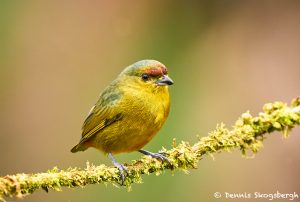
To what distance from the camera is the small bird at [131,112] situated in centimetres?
488

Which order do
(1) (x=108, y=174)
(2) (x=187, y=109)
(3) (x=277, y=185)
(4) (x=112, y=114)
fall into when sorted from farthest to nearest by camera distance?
(2) (x=187, y=109)
(3) (x=277, y=185)
(4) (x=112, y=114)
(1) (x=108, y=174)

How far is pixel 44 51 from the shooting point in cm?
925

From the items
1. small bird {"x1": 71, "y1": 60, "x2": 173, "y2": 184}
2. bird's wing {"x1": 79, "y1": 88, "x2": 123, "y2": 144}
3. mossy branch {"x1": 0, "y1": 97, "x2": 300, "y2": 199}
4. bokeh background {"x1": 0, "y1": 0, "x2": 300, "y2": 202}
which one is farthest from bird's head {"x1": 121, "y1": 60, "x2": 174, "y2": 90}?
bokeh background {"x1": 0, "y1": 0, "x2": 300, "y2": 202}

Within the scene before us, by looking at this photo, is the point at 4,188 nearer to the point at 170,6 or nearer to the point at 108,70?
the point at 108,70

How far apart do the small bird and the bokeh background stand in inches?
84.7

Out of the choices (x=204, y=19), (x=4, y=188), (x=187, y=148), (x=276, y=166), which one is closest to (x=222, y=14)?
(x=204, y=19)

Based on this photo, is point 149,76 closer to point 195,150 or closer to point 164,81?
point 164,81

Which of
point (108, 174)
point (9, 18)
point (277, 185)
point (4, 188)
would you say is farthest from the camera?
point (9, 18)

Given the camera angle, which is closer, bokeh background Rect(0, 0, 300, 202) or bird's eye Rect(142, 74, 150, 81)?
bird's eye Rect(142, 74, 150, 81)

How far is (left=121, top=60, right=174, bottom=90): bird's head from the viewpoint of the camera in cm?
513

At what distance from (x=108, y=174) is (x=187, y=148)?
606 millimetres

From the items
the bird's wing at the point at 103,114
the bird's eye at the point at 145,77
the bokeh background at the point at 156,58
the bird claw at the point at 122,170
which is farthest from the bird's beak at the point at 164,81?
the bokeh background at the point at 156,58

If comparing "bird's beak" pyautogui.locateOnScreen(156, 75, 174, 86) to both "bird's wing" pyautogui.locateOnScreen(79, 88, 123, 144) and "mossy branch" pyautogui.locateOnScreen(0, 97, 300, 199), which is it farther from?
"mossy branch" pyautogui.locateOnScreen(0, 97, 300, 199)

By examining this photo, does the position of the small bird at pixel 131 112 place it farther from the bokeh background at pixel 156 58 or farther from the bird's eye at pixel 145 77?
the bokeh background at pixel 156 58
